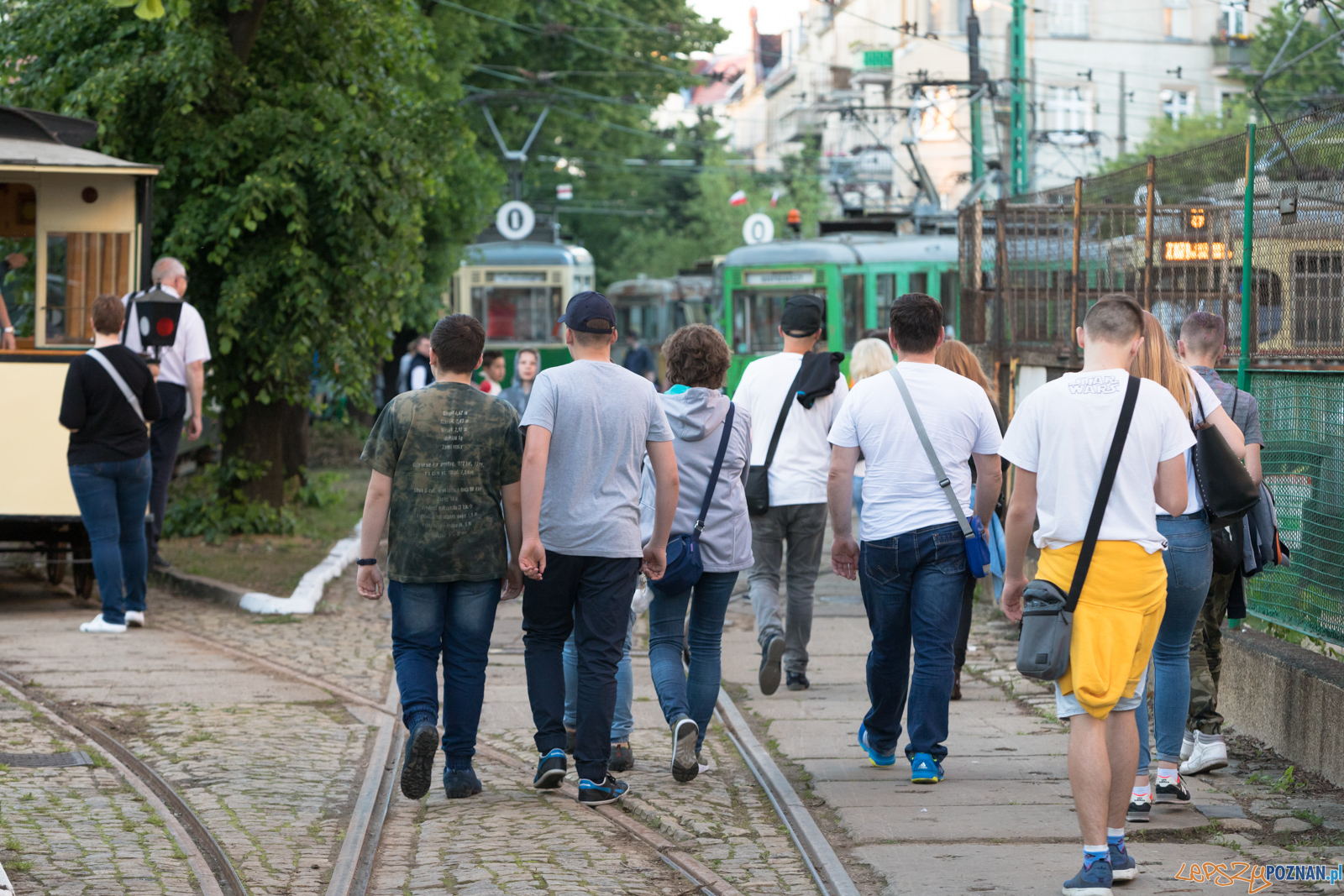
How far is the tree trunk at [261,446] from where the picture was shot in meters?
14.3

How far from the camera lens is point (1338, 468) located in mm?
6914

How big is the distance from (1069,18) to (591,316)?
53094 millimetres

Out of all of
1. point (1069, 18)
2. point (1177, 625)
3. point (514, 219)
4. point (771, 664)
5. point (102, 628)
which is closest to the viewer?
point (1177, 625)

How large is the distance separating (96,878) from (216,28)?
9431mm

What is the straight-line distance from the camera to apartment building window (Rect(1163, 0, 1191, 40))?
5575 cm

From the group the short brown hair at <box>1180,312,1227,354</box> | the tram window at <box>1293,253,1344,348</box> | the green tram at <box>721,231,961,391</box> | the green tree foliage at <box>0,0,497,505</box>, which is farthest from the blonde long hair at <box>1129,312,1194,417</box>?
the green tram at <box>721,231,961,391</box>

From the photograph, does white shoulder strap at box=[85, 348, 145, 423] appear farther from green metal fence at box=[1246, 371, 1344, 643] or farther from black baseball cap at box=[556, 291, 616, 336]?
green metal fence at box=[1246, 371, 1344, 643]

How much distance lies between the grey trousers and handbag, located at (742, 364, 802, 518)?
0.08m

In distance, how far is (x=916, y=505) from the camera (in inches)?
244

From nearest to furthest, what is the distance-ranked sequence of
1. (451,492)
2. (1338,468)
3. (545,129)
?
(451,492)
(1338,468)
(545,129)

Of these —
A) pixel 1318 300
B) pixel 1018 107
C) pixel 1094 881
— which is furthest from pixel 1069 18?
pixel 1094 881

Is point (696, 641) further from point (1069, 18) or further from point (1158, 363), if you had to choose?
point (1069, 18)

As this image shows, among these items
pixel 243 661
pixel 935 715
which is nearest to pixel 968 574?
pixel 935 715

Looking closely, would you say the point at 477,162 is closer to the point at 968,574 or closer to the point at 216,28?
the point at 216,28
